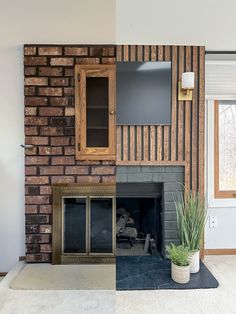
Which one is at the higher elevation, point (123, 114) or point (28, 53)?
point (28, 53)

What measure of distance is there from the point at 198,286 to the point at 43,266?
505 mm

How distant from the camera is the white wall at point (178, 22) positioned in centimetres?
77

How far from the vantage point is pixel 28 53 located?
26.4 inches

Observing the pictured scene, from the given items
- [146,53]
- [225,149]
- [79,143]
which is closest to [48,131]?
[79,143]

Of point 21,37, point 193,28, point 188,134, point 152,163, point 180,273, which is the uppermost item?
point 193,28

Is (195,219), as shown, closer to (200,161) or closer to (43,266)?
(200,161)

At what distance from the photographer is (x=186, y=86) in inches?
33.3

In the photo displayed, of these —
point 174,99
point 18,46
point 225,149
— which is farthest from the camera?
point 174,99

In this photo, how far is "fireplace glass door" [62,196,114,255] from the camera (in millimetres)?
782

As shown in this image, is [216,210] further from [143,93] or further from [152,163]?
[143,93]

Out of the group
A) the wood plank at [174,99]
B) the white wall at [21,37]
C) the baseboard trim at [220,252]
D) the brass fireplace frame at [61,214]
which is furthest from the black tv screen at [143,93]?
the baseboard trim at [220,252]

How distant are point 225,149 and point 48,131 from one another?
0.54 meters

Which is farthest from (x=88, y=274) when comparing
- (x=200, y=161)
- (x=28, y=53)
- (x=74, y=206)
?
(x=28, y=53)

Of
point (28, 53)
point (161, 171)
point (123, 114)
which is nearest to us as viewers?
point (28, 53)
